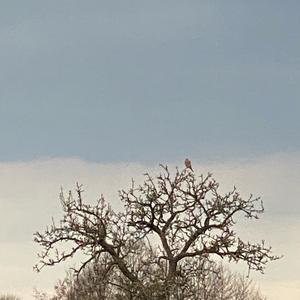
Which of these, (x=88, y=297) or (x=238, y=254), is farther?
(x=88, y=297)

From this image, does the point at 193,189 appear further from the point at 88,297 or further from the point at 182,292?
the point at 88,297

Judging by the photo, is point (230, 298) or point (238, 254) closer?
point (238, 254)

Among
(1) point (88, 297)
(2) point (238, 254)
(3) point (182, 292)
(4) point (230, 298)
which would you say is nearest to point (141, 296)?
(3) point (182, 292)

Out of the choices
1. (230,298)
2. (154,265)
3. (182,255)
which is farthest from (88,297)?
(230,298)

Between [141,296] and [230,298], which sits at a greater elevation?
A: [230,298]

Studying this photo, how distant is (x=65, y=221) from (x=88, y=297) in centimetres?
537

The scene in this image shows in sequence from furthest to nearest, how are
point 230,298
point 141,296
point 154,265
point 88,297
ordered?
point 230,298 → point 88,297 → point 154,265 → point 141,296

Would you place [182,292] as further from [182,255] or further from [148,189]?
[148,189]

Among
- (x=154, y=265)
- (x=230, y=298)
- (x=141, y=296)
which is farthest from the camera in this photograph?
(x=230, y=298)

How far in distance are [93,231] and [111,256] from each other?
1000 mm

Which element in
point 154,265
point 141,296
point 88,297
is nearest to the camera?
point 141,296

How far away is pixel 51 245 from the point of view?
2406 cm

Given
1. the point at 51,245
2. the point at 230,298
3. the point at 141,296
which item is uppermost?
the point at 230,298

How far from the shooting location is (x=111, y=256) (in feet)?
79.0
